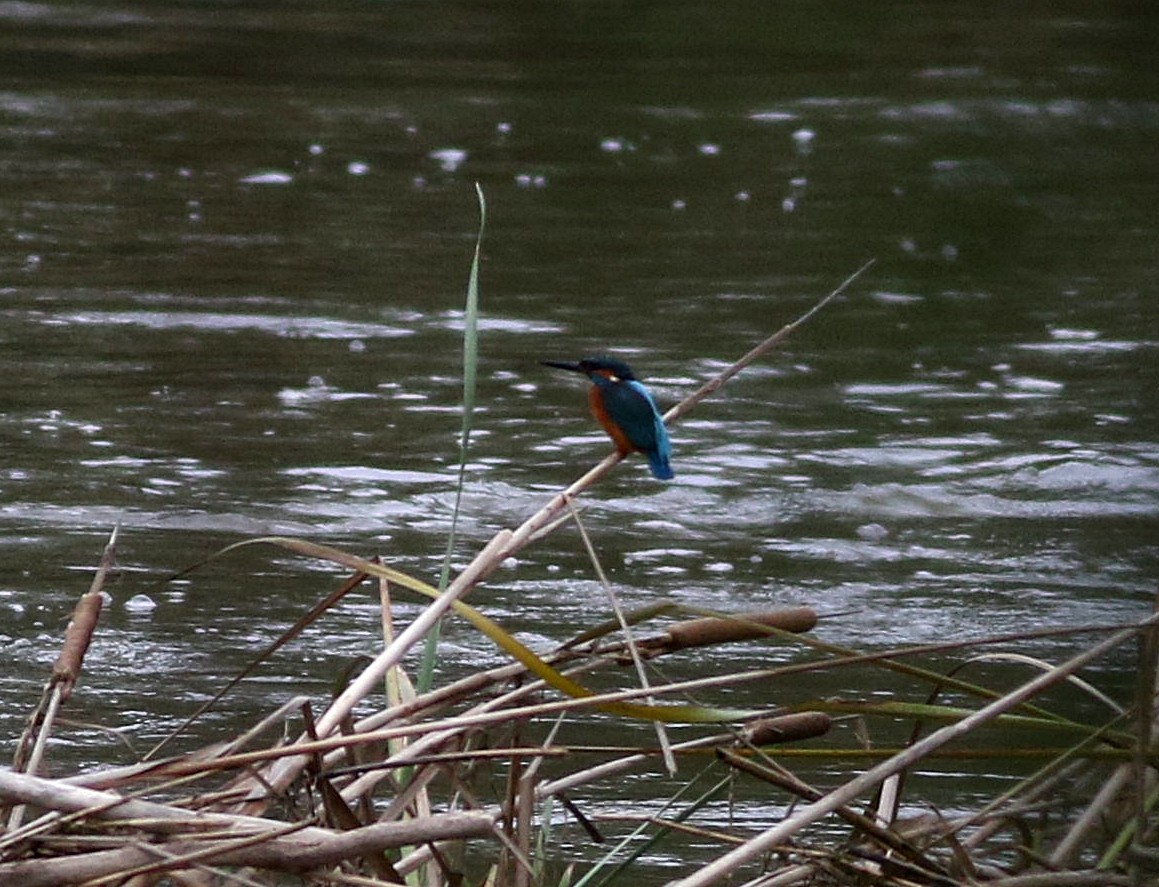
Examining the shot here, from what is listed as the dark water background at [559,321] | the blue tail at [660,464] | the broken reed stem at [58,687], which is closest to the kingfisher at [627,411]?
the blue tail at [660,464]

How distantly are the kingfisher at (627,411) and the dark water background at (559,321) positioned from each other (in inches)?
22.2

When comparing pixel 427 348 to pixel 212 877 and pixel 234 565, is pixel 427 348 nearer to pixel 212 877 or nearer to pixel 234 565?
pixel 234 565

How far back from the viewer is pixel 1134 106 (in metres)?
8.56

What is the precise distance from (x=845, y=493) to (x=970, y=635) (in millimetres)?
819

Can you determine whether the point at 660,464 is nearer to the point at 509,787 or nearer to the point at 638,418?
the point at 638,418

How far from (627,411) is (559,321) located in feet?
9.29

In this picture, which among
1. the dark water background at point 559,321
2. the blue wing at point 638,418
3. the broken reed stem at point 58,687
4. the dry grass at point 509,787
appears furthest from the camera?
the dark water background at point 559,321

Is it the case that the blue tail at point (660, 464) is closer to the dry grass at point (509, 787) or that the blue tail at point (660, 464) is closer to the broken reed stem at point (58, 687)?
the dry grass at point (509, 787)

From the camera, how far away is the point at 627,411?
9.94ft

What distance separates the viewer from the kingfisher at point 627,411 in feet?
9.85

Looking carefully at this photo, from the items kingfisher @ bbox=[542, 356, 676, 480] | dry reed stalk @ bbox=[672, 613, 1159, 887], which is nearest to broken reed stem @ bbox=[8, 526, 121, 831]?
dry reed stalk @ bbox=[672, 613, 1159, 887]

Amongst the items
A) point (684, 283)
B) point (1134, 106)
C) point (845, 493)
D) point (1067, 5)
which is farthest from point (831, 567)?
point (1067, 5)

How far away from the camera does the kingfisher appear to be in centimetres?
300

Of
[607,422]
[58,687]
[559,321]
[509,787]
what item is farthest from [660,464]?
[559,321]
